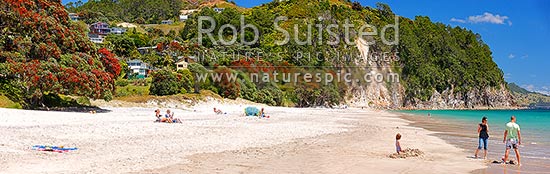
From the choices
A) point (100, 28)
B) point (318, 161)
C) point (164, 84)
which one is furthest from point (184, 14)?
point (318, 161)

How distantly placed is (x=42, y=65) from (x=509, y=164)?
82.8 feet

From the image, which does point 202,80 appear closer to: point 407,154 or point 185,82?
point 185,82

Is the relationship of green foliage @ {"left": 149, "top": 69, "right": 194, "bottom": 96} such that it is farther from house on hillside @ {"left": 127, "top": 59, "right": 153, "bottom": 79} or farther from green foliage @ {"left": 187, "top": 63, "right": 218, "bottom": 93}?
house on hillside @ {"left": 127, "top": 59, "right": 153, "bottom": 79}

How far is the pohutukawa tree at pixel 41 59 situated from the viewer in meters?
27.3

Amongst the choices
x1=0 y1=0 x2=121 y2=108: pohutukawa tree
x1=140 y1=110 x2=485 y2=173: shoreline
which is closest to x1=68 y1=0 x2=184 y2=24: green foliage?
x1=0 y1=0 x2=121 y2=108: pohutukawa tree

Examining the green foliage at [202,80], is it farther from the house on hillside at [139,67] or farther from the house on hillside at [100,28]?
the house on hillside at [100,28]

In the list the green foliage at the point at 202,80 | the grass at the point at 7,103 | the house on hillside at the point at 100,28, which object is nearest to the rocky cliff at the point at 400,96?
the green foliage at the point at 202,80

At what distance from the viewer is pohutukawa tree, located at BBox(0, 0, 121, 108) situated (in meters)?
27.3

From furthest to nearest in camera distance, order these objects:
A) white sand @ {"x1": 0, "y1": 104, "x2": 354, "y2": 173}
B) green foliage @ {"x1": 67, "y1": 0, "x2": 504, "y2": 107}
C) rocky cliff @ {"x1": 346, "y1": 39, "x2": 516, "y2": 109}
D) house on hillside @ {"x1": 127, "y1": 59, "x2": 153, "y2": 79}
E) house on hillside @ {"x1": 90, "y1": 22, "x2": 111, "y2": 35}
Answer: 1. house on hillside @ {"x1": 90, "y1": 22, "x2": 111, "y2": 35}
2. rocky cliff @ {"x1": 346, "y1": 39, "x2": 516, "y2": 109}
3. house on hillside @ {"x1": 127, "y1": 59, "x2": 153, "y2": 79}
4. green foliage @ {"x1": 67, "y1": 0, "x2": 504, "y2": 107}
5. white sand @ {"x1": 0, "y1": 104, "x2": 354, "y2": 173}

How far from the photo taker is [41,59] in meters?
29.2

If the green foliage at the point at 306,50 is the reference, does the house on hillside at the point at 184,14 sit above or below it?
above

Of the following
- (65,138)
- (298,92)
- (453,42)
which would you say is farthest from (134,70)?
(453,42)

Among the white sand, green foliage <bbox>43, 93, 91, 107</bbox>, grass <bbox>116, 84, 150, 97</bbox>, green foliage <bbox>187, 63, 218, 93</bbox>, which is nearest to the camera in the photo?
the white sand

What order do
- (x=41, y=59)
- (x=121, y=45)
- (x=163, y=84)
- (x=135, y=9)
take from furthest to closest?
(x=135, y=9)
(x=121, y=45)
(x=163, y=84)
(x=41, y=59)
